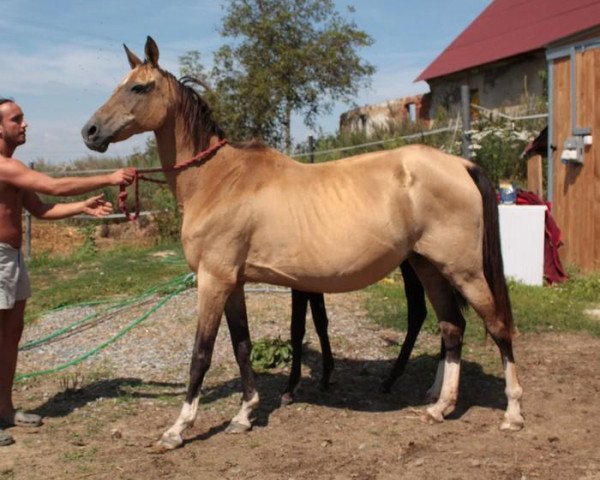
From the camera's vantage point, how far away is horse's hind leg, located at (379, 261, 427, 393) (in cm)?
511

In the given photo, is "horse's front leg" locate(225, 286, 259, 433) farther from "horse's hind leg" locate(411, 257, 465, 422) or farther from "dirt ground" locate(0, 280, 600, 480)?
"horse's hind leg" locate(411, 257, 465, 422)

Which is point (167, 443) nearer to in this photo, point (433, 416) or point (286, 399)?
point (286, 399)

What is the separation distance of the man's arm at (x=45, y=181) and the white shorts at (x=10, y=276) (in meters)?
0.45

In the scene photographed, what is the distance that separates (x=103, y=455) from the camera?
4027 mm

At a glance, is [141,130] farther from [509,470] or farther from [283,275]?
[509,470]

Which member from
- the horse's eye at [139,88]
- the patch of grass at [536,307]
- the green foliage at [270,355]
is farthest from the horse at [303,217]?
the patch of grass at [536,307]

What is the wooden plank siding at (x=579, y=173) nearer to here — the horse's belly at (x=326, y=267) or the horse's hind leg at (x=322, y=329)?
the horse's hind leg at (x=322, y=329)

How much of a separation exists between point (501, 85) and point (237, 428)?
1887cm

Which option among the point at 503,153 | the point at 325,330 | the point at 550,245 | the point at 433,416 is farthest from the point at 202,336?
the point at 503,153

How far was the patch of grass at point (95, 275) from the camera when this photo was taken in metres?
8.77

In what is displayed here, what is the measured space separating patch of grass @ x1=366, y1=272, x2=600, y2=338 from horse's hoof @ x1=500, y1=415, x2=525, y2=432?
199 cm

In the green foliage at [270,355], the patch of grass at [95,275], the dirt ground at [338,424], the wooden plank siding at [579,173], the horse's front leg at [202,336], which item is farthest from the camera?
the patch of grass at [95,275]

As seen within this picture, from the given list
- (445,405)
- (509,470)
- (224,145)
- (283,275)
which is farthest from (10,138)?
(509,470)

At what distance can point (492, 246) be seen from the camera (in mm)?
4371
